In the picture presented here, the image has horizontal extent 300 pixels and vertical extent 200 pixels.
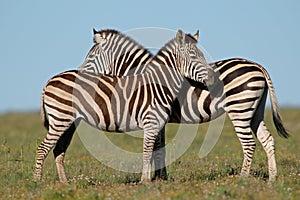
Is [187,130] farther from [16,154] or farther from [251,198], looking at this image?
[251,198]

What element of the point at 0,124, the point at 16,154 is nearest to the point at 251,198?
the point at 16,154

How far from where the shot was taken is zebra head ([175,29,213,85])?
1035cm

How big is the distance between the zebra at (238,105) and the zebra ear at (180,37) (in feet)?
2.85

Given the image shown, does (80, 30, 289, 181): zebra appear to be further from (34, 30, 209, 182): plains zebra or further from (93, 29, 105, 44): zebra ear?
(93, 29, 105, 44): zebra ear

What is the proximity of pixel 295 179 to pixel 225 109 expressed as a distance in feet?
7.01

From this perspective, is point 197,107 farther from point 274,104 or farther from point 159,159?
point 274,104

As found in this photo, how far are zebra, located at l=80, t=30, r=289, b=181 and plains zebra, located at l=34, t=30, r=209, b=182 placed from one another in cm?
53

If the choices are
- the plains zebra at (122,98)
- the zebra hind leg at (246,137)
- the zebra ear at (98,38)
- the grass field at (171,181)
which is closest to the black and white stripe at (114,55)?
the zebra ear at (98,38)

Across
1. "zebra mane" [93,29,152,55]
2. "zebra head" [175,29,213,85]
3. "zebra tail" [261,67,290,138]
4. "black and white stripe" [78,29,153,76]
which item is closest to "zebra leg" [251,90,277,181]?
"zebra tail" [261,67,290,138]

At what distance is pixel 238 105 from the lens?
1040 centimetres

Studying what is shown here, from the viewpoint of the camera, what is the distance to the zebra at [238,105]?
10383mm

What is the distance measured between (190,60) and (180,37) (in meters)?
0.54

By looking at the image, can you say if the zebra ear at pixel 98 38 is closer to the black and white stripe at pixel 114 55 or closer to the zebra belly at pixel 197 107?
the black and white stripe at pixel 114 55

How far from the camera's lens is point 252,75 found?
10.4 meters
